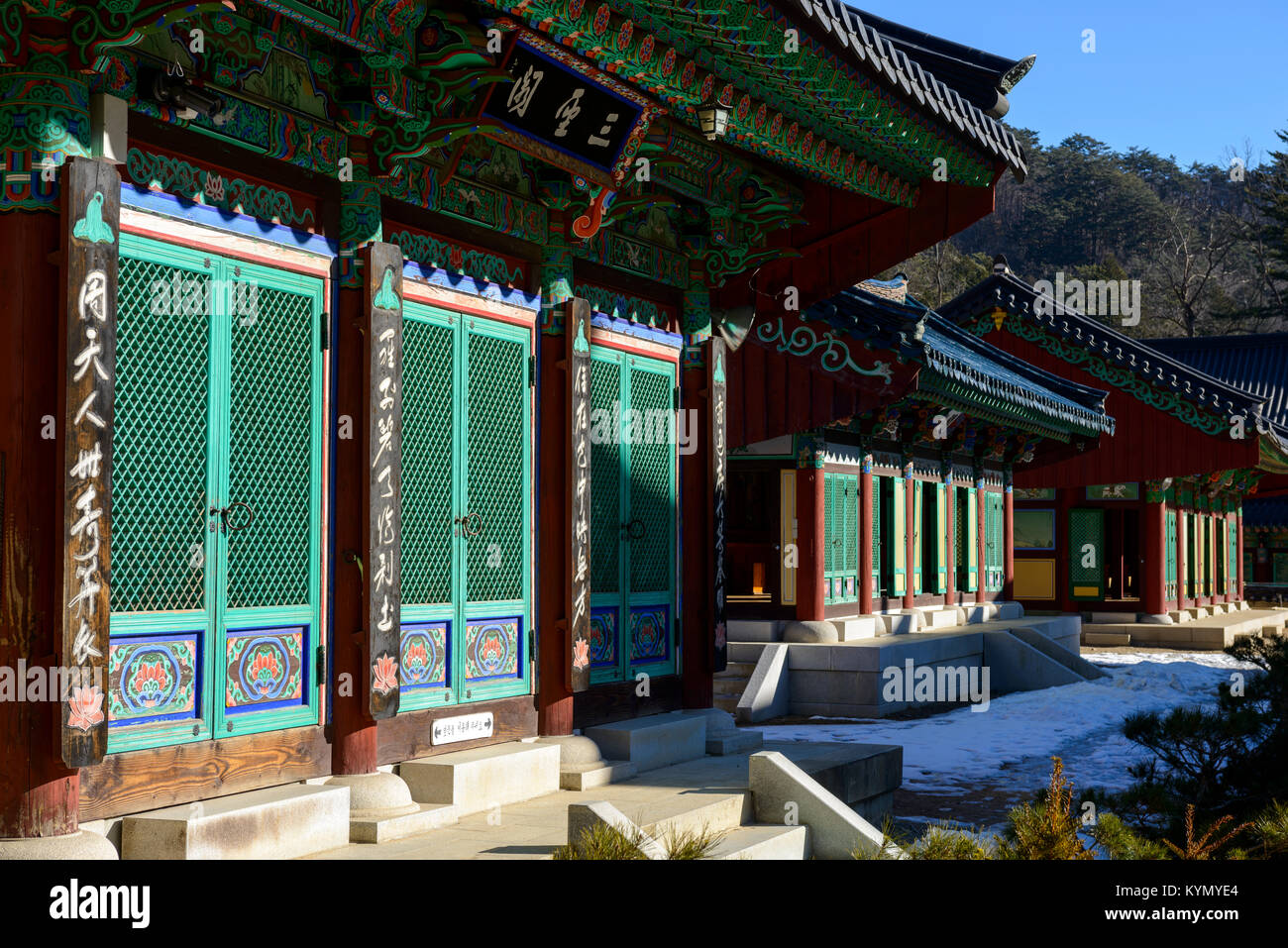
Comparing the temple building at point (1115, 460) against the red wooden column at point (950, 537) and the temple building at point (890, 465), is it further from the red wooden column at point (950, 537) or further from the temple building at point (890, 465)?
the red wooden column at point (950, 537)

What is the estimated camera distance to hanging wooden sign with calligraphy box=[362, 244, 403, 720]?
24.6ft

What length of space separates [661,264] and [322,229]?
12.7 feet

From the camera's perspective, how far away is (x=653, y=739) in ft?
32.2

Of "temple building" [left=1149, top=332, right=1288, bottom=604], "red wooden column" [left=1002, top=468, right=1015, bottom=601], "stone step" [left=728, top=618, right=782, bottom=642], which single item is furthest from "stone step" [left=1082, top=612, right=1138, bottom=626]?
"temple building" [left=1149, top=332, right=1288, bottom=604]

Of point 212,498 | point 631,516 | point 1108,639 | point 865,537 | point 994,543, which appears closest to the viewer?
point 212,498

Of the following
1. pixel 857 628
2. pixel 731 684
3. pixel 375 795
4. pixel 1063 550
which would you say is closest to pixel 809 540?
pixel 857 628

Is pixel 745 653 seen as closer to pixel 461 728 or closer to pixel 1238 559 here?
pixel 461 728

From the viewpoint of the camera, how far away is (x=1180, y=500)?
30.0 metres

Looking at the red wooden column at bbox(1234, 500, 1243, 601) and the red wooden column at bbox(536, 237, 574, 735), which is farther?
the red wooden column at bbox(1234, 500, 1243, 601)

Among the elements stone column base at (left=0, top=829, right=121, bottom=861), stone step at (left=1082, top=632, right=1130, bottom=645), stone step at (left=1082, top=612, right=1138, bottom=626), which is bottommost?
stone step at (left=1082, top=632, right=1130, bottom=645)

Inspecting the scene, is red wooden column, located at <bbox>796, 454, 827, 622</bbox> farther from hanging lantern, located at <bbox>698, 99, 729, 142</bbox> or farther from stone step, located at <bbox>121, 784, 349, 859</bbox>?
stone step, located at <bbox>121, 784, 349, 859</bbox>

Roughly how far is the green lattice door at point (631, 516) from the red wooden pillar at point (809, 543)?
24.1 ft

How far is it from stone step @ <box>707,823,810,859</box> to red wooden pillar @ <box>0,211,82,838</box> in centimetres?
334

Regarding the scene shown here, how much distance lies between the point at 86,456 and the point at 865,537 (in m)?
14.8
